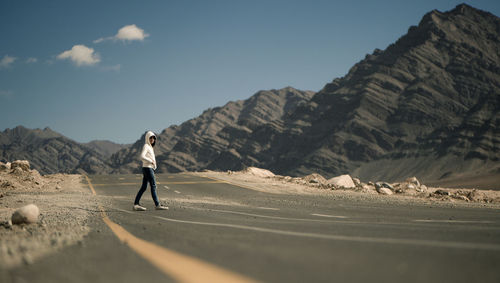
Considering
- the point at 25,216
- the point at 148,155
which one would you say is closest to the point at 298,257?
the point at 25,216

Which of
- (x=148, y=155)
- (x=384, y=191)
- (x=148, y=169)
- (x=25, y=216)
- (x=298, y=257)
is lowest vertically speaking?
(x=384, y=191)

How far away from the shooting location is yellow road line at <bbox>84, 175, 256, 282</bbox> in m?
3.22

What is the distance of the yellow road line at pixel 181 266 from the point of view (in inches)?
127

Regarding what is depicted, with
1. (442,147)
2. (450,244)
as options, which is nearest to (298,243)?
(450,244)

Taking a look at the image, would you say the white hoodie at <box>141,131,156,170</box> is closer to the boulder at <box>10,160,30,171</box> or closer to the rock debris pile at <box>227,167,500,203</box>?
the rock debris pile at <box>227,167,500,203</box>

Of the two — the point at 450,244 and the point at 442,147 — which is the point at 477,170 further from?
the point at 450,244

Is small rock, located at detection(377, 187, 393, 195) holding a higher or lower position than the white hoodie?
lower

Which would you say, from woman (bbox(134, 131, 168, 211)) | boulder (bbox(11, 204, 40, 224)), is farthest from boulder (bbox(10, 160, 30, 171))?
boulder (bbox(11, 204, 40, 224))

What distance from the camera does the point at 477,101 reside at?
193000mm

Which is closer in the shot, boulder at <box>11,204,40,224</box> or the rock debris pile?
boulder at <box>11,204,40,224</box>

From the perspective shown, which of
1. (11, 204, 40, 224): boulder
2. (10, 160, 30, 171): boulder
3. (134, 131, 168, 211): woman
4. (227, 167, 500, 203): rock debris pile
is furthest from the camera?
(10, 160, 30, 171): boulder

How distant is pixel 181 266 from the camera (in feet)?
11.9

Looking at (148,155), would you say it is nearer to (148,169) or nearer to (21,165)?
(148,169)

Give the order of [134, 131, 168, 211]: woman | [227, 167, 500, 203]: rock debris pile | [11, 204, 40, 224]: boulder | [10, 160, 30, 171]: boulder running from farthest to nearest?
1. [10, 160, 30, 171]: boulder
2. [227, 167, 500, 203]: rock debris pile
3. [134, 131, 168, 211]: woman
4. [11, 204, 40, 224]: boulder
